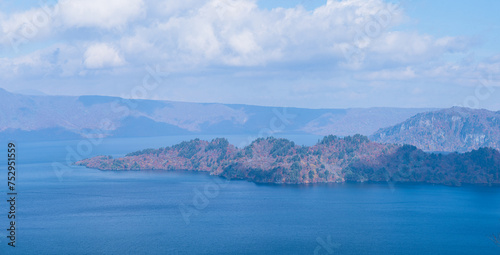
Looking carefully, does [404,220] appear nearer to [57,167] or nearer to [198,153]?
[198,153]

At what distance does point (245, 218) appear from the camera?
77875mm

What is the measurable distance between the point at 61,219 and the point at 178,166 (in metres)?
69.5

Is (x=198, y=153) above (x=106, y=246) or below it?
above

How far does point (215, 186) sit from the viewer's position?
111 m

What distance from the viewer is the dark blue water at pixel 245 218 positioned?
6259cm

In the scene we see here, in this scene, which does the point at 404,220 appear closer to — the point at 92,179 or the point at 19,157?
the point at 92,179

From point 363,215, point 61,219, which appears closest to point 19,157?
point 61,219

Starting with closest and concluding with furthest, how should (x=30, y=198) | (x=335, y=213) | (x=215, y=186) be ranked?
1. (x=335, y=213)
2. (x=30, y=198)
3. (x=215, y=186)

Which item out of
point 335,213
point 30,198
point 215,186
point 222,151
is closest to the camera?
point 335,213

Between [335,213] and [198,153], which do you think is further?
[198,153]

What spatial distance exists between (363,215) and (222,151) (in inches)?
2662

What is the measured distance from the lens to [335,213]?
81.9 meters

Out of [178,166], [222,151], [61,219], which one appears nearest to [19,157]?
[178,166]

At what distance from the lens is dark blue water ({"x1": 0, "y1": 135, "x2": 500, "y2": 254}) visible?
62.6 metres
